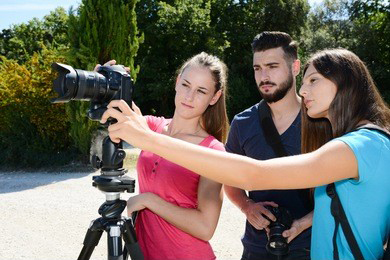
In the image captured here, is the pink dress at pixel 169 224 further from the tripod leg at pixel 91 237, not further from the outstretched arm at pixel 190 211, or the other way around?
the tripod leg at pixel 91 237

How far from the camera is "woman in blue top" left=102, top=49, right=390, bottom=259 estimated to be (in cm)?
149

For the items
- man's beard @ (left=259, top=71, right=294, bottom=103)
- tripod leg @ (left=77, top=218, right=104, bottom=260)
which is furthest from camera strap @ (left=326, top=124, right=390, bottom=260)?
man's beard @ (left=259, top=71, right=294, bottom=103)

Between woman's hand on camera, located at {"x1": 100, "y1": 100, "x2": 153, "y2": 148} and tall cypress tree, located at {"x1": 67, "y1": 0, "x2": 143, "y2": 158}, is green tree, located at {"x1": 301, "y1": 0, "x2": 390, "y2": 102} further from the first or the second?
woman's hand on camera, located at {"x1": 100, "y1": 100, "x2": 153, "y2": 148}

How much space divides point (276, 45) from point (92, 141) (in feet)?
29.2

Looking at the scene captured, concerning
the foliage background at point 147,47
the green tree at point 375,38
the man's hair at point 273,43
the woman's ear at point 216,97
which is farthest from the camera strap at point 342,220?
the green tree at point 375,38

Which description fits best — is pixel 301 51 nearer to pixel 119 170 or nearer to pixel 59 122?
pixel 59 122

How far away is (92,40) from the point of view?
1104 centimetres

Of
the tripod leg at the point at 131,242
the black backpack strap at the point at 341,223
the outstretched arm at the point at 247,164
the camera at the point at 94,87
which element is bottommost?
the tripod leg at the point at 131,242

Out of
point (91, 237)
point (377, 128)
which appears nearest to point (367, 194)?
point (377, 128)

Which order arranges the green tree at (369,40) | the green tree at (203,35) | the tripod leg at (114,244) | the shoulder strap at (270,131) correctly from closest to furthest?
the tripod leg at (114,244) → the shoulder strap at (270,131) → the green tree at (203,35) → the green tree at (369,40)

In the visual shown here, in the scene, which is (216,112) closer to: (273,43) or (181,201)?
(181,201)

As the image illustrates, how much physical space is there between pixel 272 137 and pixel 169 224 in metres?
0.85

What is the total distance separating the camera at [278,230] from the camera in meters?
2.23

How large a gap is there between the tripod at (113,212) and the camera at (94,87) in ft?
0.47
